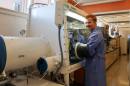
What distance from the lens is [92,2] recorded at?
137 inches

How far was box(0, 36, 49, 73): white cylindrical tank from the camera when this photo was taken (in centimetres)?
94

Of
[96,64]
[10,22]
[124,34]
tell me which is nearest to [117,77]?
[96,64]

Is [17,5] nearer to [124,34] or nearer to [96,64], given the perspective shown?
[96,64]

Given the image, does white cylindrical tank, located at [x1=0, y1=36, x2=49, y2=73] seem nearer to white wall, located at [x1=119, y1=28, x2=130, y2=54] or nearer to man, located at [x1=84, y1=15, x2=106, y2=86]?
man, located at [x1=84, y1=15, x2=106, y2=86]

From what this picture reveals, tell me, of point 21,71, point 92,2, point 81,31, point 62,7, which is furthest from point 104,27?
point 21,71

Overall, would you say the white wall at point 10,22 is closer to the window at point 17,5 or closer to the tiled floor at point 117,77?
the window at point 17,5

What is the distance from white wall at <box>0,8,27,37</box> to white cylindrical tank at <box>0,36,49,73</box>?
0.63 m

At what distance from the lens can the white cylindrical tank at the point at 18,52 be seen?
943mm

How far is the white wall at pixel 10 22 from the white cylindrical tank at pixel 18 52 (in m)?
0.63

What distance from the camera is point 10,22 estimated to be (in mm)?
1654

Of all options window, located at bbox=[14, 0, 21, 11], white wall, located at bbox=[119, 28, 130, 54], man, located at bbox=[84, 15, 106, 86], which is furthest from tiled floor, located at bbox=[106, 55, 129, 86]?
white wall, located at bbox=[119, 28, 130, 54]

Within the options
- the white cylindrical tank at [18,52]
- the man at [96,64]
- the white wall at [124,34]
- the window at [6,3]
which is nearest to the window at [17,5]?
the window at [6,3]

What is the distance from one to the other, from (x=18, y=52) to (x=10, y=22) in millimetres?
862

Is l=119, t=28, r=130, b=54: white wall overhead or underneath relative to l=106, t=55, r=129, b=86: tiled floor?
overhead
